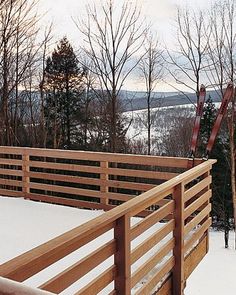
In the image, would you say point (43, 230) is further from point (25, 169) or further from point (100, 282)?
point (100, 282)

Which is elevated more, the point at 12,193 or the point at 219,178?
the point at 12,193

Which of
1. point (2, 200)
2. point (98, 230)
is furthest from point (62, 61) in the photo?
point (98, 230)

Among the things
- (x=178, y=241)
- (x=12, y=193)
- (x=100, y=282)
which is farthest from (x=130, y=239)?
(x=12, y=193)

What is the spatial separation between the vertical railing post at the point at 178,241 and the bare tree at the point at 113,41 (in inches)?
360

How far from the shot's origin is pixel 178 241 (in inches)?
130

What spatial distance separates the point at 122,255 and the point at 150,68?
14.4m

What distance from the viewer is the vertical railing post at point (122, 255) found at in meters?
2.31

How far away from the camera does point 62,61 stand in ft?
62.7

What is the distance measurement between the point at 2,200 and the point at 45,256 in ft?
14.3

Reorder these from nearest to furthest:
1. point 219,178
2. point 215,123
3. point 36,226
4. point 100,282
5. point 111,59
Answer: point 100,282 < point 36,226 < point 215,123 < point 111,59 < point 219,178

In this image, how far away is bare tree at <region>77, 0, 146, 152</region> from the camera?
1170cm

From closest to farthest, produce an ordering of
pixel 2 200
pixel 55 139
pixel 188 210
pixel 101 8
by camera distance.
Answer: pixel 188 210
pixel 2 200
pixel 101 8
pixel 55 139

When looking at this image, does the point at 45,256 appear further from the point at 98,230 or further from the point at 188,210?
the point at 188,210

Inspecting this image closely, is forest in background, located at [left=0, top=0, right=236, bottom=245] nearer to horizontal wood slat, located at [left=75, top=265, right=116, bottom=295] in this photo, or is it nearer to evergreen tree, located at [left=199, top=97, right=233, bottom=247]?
evergreen tree, located at [left=199, top=97, right=233, bottom=247]
